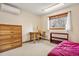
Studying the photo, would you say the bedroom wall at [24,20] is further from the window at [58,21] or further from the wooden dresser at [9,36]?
the window at [58,21]

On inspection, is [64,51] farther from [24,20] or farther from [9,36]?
[24,20]

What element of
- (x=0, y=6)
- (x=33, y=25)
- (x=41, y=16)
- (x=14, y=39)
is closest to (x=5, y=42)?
(x=14, y=39)

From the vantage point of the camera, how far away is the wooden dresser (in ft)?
7.97

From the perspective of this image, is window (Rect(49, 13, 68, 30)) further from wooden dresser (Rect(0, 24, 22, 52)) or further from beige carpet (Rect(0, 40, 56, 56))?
wooden dresser (Rect(0, 24, 22, 52))

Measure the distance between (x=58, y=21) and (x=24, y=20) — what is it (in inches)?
81.3

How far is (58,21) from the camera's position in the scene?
4359 millimetres

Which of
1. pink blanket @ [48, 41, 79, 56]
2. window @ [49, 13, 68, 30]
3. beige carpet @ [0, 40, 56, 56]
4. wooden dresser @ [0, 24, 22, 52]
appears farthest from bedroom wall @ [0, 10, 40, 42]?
pink blanket @ [48, 41, 79, 56]

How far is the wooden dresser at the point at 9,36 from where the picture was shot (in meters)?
2.43

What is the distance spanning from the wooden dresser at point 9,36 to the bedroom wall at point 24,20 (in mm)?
770

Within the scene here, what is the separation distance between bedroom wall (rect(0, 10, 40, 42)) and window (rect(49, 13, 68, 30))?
3.89 ft

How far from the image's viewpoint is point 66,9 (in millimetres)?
3746

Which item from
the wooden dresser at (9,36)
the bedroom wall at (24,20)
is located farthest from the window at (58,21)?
the wooden dresser at (9,36)

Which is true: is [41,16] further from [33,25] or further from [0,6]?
[0,6]

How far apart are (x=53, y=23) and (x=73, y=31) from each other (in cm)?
147
